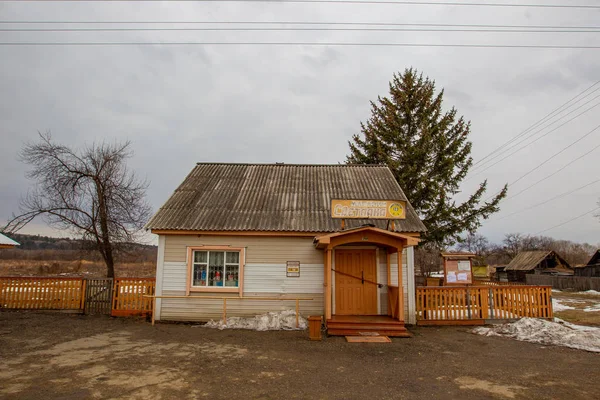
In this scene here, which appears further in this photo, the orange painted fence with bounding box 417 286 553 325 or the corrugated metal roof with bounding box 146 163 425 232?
the corrugated metal roof with bounding box 146 163 425 232

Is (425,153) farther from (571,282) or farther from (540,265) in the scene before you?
(540,265)

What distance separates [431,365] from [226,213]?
7978mm

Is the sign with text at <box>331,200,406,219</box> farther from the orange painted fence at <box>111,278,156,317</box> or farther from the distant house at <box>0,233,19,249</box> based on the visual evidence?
the distant house at <box>0,233,19,249</box>

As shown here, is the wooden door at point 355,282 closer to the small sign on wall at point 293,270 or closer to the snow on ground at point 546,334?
the small sign on wall at point 293,270

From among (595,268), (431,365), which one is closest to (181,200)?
(431,365)

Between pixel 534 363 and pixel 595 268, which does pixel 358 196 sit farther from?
pixel 595 268

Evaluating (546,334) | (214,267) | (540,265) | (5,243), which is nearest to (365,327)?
(546,334)

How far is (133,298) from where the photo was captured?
1276cm

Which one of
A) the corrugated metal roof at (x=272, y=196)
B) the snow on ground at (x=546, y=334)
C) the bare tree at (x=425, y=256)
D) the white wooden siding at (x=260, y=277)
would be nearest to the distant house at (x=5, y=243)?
the corrugated metal roof at (x=272, y=196)

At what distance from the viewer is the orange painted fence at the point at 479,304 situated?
1168 centimetres

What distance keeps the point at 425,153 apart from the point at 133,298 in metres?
16.9

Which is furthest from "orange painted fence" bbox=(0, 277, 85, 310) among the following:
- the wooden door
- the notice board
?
the notice board

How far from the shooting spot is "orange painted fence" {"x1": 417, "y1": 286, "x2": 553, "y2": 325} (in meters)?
11.7

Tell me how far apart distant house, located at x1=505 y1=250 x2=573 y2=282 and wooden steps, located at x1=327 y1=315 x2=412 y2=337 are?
3888cm
